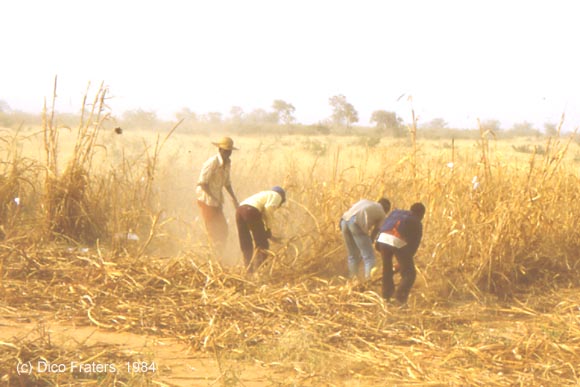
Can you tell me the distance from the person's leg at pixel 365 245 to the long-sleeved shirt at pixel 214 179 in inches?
74.8

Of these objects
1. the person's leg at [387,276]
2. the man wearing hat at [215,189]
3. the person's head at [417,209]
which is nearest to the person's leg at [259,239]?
the man wearing hat at [215,189]

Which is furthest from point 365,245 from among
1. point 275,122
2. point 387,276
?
point 275,122

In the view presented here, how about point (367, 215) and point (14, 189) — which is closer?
point (367, 215)

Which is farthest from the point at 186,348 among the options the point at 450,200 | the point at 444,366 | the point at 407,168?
the point at 407,168

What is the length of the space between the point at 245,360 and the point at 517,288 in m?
3.60

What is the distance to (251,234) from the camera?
7.01 m

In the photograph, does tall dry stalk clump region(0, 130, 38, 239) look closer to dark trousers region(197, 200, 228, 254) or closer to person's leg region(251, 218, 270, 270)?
dark trousers region(197, 200, 228, 254)

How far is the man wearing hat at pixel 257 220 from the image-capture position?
22.2 feet

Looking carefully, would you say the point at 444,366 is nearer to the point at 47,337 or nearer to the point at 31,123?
the point at 47,337

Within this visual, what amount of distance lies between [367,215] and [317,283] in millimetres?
937

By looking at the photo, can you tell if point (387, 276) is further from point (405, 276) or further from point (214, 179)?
point (214, 179)

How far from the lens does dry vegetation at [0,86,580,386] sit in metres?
4.70

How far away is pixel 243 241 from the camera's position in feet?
22.7

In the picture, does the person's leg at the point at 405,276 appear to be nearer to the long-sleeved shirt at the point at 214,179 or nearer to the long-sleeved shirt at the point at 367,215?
the long-sleeved shirt at the point at 367,215
